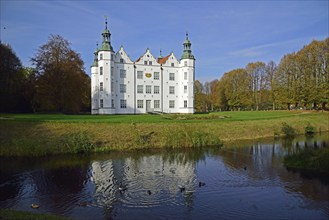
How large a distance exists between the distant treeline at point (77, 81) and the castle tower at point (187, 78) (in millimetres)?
17509

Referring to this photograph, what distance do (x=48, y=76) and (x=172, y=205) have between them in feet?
118

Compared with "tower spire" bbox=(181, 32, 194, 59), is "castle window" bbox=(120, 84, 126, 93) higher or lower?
lower

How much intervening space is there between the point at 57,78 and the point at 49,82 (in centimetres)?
124

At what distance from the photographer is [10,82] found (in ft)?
153

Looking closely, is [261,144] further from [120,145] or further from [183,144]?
[120,145]

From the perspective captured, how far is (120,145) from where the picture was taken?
24219 millimetres

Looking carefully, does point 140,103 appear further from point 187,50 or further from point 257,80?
point 257,80

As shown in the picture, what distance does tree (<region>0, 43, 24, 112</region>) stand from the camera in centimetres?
4428

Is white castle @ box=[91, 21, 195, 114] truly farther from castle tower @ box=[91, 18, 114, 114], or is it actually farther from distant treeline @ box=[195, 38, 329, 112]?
distant treeline @ box=[195, 38, 329, 112]

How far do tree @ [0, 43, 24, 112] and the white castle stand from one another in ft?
38.7

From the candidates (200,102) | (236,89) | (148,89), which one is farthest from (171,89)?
(200,102)

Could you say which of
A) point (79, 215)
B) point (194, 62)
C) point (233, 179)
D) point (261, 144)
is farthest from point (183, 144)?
point (194, 62)

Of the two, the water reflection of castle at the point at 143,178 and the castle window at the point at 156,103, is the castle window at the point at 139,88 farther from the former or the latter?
the water reflection of castle at the point at 143,178

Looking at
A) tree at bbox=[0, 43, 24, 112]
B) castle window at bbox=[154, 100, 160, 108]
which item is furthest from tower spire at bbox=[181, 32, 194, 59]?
tree at bbox=[0, 43, 24, 112]
